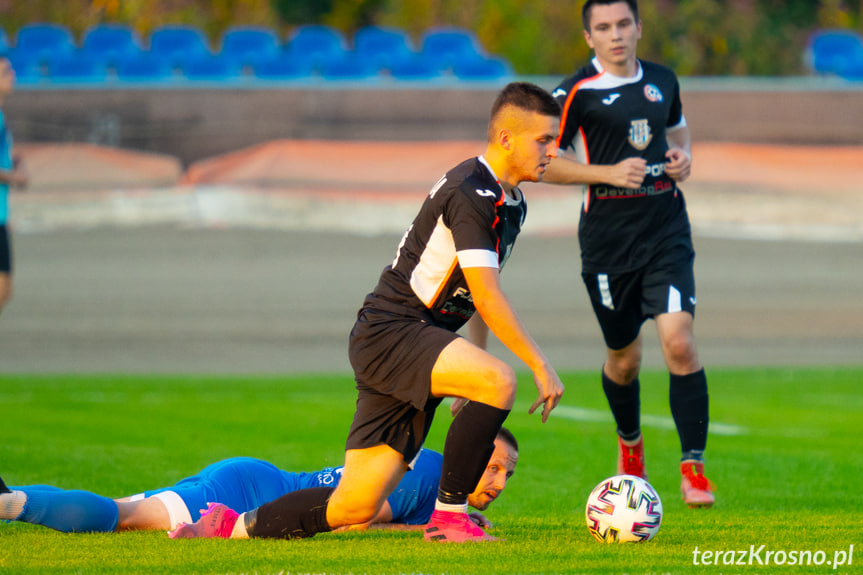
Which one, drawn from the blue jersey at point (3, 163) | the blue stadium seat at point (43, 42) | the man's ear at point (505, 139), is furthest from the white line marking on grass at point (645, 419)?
the blue stadium seat at point (43, 42)

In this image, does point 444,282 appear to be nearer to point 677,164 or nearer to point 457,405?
point 457,405

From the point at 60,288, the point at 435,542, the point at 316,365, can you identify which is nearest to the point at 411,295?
the point at 435,542

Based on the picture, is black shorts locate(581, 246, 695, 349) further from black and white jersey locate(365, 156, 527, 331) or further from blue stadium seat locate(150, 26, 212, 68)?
blue stadium seat locate(150, 26, 212, 68)

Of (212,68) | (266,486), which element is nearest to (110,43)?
(212,68)

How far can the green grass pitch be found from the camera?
4449 mm

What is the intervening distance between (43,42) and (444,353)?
20.8m

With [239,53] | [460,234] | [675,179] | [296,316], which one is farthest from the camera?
[239,53]

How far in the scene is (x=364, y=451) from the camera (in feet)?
15.8

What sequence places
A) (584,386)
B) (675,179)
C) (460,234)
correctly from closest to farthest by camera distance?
1. (460,234)
2. (675,179)
3. (584,386)

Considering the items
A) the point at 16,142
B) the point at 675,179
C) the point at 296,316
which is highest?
the point at 675,179

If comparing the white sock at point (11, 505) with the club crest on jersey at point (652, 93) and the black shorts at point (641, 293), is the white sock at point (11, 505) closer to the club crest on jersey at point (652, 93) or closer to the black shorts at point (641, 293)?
the black shorts at point (641, 293)

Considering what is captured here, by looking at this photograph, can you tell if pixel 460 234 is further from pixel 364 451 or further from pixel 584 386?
pixel 584 386

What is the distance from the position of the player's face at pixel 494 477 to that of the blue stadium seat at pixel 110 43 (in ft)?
62.1

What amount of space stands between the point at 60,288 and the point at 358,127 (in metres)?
5.87
